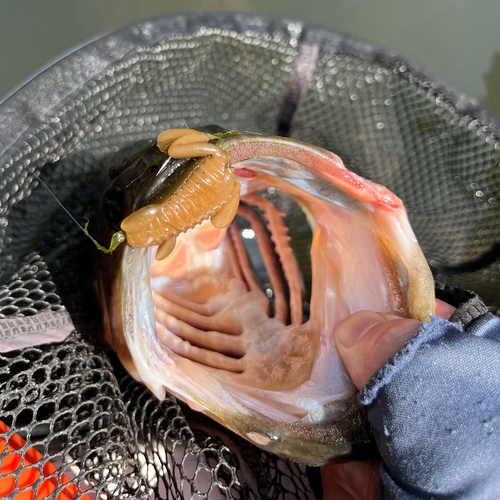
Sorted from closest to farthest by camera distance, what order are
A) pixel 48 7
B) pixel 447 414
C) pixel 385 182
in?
pixel 447 414, pixel 385 182, pixel 48 7

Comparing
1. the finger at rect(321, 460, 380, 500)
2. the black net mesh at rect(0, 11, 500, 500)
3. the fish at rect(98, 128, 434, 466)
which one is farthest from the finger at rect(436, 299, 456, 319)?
the finger at rect(321, 460, 380, 500)

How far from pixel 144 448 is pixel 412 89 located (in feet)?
3.89

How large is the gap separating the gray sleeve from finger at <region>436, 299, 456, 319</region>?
0.58 meters

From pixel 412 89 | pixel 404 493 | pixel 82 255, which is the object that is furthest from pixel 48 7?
pixel 404 493

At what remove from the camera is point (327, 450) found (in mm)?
818

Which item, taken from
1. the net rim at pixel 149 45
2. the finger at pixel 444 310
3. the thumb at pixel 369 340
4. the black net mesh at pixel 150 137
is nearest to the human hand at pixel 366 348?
the thumb at pixel 369 340

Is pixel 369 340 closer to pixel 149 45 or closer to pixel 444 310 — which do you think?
pixel 444 310

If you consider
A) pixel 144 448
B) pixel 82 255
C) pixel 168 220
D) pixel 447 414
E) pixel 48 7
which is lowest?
pixel 144 448

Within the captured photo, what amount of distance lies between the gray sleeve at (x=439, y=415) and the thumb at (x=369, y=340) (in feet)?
0.15

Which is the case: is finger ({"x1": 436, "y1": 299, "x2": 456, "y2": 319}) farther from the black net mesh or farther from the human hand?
the human hand

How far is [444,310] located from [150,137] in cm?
93

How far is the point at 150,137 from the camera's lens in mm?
1154

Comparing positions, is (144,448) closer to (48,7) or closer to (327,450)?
(327,450)

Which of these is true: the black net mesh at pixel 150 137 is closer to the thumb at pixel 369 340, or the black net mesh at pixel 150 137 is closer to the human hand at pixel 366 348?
the human hand at pixel 366 348
